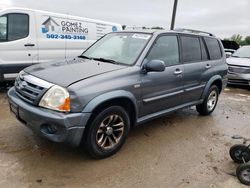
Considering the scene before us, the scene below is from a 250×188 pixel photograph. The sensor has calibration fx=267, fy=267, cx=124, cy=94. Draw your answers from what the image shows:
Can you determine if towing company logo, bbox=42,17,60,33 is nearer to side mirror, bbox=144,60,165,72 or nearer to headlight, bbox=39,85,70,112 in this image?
side mirror, bbox=144,60,165,72

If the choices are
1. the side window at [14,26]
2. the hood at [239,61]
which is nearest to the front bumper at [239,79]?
the hood at [239,61]

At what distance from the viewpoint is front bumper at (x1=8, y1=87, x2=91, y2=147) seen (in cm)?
305

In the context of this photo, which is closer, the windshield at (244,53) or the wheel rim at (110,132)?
the wheel rim at (110,132)

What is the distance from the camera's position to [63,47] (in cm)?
767

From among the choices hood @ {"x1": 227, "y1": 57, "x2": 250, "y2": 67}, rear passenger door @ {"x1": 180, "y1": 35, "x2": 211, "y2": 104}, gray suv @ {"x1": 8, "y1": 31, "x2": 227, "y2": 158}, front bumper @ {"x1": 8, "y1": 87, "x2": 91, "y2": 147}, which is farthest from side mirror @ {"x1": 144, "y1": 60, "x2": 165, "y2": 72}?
hood @ {"x1": 227, "y1": 57, "x2": 250, "y2": 67}

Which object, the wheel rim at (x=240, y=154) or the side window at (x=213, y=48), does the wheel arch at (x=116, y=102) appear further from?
the side window at (x=213, y=48)

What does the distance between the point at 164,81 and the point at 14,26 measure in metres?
4.39

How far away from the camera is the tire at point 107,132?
335cm

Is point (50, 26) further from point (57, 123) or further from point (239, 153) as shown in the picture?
point (239, 153)

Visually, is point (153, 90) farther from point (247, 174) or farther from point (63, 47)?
point (63, 47)

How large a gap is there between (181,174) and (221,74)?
3.24m

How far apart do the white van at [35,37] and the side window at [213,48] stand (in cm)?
401

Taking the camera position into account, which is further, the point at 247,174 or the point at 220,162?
the point at 220,162

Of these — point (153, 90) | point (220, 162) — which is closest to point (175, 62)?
point (153, 90)
